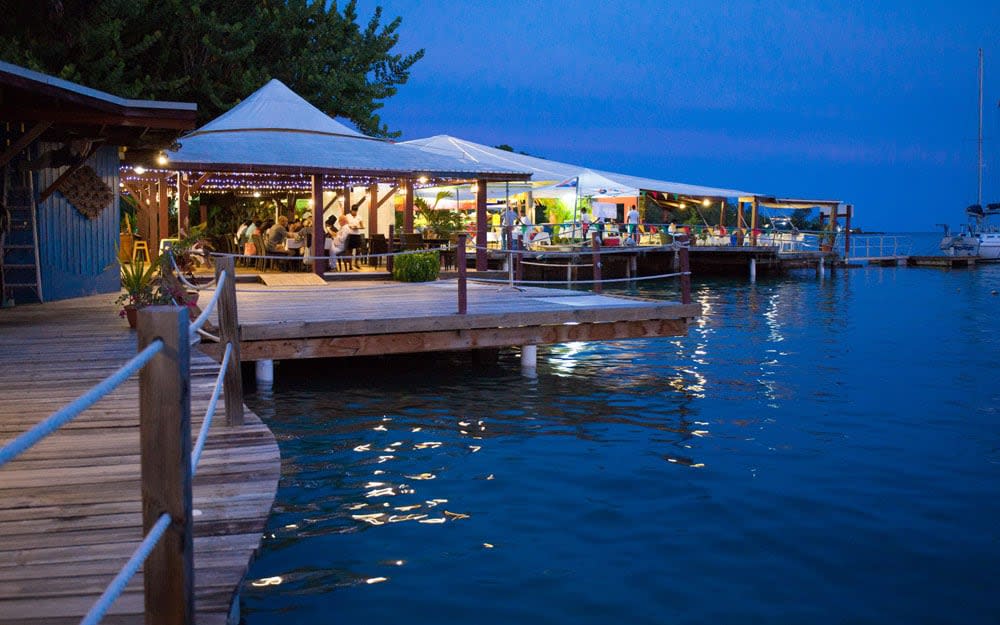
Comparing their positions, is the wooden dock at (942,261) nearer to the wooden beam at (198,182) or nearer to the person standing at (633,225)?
the person standing at (633,225)

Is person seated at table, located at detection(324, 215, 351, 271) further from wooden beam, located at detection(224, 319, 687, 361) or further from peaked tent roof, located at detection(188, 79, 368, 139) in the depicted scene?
wooden beam, located at detection(224, 319, 687, 361)

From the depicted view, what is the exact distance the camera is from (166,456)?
2590mm

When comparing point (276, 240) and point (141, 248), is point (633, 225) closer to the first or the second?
point (276, 240)

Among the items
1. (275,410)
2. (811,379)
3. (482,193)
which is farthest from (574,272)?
(275,410)

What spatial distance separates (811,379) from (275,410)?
7.55 metres

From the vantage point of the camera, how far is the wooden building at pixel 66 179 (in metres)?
11.7

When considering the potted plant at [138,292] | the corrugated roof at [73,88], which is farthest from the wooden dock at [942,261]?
the potted plant at [138,292]

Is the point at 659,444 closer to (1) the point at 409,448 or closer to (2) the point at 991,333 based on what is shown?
(1) the point at 409,448

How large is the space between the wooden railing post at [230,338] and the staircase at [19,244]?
853 cm

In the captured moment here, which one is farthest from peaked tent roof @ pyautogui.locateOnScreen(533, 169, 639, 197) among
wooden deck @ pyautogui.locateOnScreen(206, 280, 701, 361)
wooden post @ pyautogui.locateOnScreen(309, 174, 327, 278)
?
wooden deck @ pyautogui.locateOnScreen(206, 280, 701, 361)

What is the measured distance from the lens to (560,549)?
6531 mm

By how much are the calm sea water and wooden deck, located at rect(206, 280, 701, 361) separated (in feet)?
2.27

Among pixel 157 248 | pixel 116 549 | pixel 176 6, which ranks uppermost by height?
pixel 176 6

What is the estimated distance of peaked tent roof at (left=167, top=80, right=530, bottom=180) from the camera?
56.7 feet
